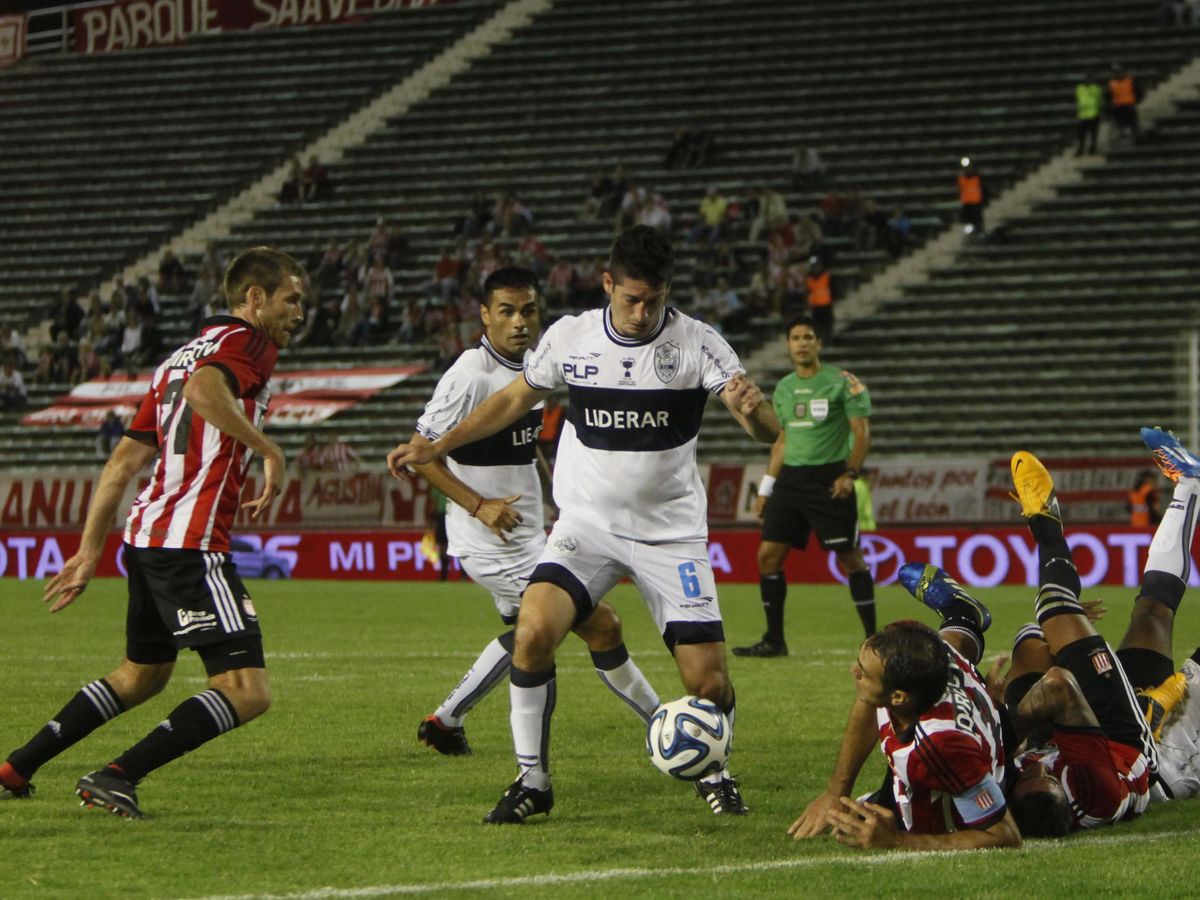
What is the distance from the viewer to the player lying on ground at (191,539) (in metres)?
6.58

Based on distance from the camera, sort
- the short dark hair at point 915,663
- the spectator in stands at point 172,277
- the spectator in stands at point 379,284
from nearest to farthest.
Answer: the short dark hair at point 915,663 < the spectator in stands at point 379,284 < the spectator in stands at point 172,277

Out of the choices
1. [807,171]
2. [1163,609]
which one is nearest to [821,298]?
[807,171]

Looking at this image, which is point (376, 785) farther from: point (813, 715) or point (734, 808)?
point (813, 715)

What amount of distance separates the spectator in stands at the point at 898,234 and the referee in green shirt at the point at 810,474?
628 inches

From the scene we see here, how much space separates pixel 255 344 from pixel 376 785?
6.44ft

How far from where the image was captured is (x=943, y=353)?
28391 millimetres

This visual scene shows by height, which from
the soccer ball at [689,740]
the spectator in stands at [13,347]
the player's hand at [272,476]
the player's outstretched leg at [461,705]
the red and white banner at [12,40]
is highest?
the red and white banner at [12,40]

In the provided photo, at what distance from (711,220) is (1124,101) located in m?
6.91

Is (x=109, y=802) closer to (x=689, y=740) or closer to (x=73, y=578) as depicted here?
(x=73, y=578)

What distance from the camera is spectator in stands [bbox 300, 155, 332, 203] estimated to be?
36.5m

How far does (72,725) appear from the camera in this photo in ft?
22.4

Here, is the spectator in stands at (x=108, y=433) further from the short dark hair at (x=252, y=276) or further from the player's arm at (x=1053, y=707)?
the player's arm at (x=1053, y=707)

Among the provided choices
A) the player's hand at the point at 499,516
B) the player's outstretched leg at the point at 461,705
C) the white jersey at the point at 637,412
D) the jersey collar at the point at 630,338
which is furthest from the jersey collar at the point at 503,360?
the jersey collar at the point at 630,338

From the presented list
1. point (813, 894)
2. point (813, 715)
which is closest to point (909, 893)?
point (813, 894)
